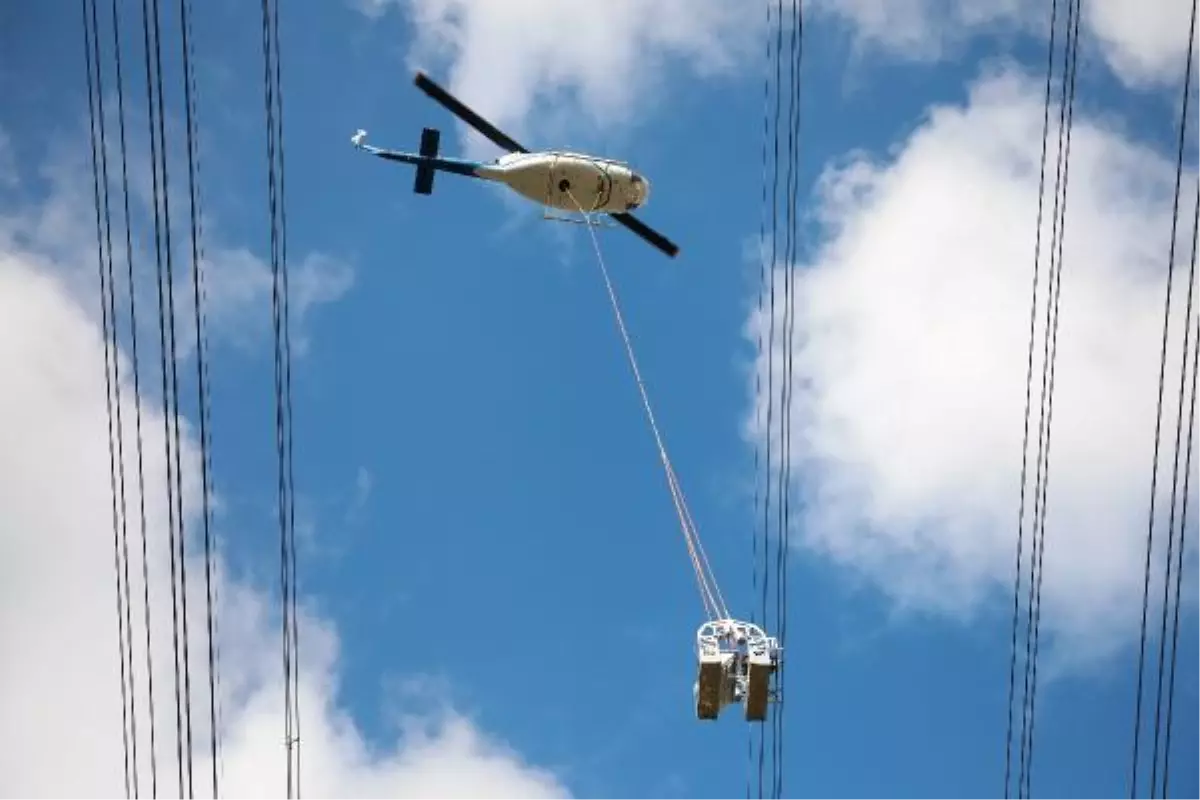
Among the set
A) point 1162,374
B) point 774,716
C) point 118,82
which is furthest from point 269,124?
point 1162,374

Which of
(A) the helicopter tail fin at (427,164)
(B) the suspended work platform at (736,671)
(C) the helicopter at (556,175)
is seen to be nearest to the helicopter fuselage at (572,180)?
(C) the helicopter at (556,175)

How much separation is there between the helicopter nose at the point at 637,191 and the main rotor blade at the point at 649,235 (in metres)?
0.79

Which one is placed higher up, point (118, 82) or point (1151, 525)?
point (118, 82)

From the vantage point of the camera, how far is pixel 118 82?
13.4m

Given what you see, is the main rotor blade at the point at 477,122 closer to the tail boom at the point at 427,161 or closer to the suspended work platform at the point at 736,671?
the tail boom at the point at 427,161

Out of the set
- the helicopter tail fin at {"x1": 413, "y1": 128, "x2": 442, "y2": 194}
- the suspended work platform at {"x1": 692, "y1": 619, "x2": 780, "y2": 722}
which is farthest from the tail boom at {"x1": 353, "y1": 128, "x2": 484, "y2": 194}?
the suspended work platform at {"x1": 692, "y1": 619, "x2": 780, "y2": 722}

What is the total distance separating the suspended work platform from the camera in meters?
11.8

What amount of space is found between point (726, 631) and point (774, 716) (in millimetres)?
2294

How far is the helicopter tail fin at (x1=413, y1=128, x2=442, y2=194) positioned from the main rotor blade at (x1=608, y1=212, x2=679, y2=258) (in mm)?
3875

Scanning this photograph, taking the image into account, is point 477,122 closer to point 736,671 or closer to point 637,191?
point 637,191

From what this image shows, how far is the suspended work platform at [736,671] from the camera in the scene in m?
11.8

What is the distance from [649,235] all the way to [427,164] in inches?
186

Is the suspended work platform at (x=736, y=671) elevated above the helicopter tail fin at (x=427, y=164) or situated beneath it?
situated beneath

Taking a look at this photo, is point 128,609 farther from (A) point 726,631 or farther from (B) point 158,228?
(A) point 726,631
